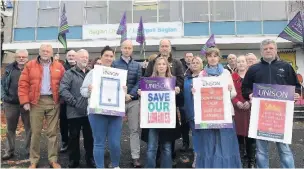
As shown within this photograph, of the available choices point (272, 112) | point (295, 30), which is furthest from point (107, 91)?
point (295, 30)

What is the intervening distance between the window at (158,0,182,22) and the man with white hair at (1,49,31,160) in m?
12.8

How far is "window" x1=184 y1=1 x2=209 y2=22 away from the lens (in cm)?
1805

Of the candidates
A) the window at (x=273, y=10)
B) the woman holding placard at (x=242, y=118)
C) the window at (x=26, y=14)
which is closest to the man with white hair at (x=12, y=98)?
the woman holding placard at (x=242, y=118)

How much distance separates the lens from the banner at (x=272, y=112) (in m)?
4.49

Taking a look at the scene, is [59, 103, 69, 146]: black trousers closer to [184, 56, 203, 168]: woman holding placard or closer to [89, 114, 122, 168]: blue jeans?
[89, 114, 122, 168]: blue jeans

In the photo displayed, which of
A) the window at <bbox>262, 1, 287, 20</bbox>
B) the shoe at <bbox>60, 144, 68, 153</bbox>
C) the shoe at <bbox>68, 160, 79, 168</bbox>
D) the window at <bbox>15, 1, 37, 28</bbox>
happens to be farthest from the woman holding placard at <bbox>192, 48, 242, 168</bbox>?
the window at <bbox>15, 1, 37, 28</bbox>

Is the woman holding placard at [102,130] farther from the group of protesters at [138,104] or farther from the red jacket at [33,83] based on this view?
the red jacket at [33,83]

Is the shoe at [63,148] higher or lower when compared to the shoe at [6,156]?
higher

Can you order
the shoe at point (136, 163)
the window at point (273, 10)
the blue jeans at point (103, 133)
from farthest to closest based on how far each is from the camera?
1. the window at point (273, 10)
2. the shoe at point (136, 163)
3. the blue jeans at point (103, 133)

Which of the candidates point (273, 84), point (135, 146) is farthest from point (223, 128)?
point (135, 146)

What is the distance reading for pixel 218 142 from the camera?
15.8ft

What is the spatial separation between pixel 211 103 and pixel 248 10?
47.6 feet

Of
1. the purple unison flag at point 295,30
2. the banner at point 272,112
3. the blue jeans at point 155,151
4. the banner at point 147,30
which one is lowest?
the blue jeans at point 155,151

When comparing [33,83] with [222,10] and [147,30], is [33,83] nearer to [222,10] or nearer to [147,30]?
[147,30]
